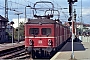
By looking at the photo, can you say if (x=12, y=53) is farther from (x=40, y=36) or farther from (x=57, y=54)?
(x=57, y=54)

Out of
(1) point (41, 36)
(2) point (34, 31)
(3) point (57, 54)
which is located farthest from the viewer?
(2) point (34, 31)

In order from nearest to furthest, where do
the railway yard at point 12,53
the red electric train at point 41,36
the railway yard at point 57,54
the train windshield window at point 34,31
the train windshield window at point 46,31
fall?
the railway yard at point 57,54, the railway yard at point 12,53, the red electric train at point 41,36, the train windshield window at point 46,31, the train windshield window at point 34,31

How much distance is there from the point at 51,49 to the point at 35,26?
219 centimetres

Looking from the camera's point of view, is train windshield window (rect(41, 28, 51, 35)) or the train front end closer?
the train front end

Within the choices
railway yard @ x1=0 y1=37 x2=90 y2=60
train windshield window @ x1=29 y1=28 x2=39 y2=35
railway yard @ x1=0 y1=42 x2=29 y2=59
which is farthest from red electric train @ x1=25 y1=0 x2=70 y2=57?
railway yard @ x1=0 y1=42 x2=29 y2=59

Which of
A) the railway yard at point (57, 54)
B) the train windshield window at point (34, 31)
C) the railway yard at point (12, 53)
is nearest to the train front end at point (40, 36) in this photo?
the train windshield window at point (34, 31)

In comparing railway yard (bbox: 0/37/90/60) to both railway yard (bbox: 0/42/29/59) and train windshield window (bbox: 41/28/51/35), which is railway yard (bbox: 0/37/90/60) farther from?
train windshield window (bbox: 41/28/51/35)

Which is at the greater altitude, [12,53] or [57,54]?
[57,54]

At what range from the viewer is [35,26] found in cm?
2366

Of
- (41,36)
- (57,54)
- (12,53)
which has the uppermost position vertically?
(41,36)

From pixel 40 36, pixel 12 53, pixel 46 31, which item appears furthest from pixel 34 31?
pixel 12 53

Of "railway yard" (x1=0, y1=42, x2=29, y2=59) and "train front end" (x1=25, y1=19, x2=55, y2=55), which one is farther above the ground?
"train front end" (x1=25, y1=19, x2=55, y2=55)

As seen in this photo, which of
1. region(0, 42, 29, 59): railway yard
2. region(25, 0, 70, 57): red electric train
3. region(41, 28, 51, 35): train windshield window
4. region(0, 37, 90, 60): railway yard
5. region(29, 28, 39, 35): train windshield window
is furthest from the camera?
region(29, 28, 39, 35): train windshield window

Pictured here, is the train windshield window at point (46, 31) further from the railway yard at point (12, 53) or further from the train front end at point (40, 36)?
the railway yard at point (12, 53)
